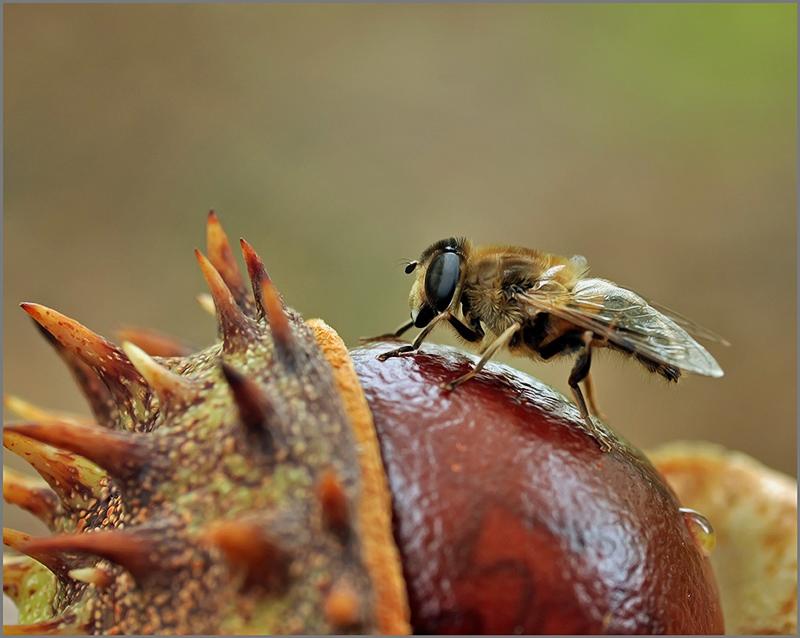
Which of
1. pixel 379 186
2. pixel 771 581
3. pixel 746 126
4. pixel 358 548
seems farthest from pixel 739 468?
pixel 746 126

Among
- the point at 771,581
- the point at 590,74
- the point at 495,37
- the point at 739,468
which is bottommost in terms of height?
the point at 771,581

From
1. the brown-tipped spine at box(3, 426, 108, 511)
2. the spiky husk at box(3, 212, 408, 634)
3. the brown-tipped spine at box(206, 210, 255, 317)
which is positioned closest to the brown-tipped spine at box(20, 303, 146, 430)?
the spiky husk at box(3, 212, 408, 634)

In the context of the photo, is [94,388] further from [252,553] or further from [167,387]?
[252,553]

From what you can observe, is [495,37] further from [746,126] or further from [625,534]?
[625,534]

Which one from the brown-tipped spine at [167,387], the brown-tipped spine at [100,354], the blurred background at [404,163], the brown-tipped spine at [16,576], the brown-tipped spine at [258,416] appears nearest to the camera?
the brown-tipped spine at [258,416]

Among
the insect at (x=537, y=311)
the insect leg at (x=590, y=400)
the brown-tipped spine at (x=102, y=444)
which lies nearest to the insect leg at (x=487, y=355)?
the insect at (x=537, y=311)

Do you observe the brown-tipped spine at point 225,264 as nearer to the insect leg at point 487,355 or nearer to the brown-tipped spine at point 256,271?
the brown-tipped spine at point 256,271

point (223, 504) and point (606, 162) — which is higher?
point (606, 162)
